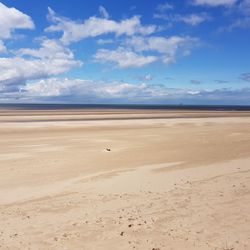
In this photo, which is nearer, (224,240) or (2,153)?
(224,240)

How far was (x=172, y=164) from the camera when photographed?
15.8 metres

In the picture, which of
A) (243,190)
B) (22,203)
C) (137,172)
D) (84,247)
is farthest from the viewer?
(137,172)

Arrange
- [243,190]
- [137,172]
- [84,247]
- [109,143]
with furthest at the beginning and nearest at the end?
[109,143] < [137,172] < [243,190] < [84,247]

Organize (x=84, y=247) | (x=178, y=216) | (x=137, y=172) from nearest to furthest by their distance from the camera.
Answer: (x=84, y=247)
(x=178, y=216)
(x=137, y=172)

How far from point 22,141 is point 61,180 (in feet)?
41.1

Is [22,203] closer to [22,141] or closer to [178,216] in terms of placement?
[178,216]

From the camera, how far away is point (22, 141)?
24.4m

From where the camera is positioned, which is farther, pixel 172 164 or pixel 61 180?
pixel 172 164

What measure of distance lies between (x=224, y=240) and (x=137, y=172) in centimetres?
724

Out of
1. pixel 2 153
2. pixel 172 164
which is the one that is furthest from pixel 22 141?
pixel 172 164

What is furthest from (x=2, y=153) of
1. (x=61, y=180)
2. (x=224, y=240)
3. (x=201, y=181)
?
(x=224, y=240)

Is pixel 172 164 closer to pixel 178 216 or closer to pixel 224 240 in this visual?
pixel 178 216

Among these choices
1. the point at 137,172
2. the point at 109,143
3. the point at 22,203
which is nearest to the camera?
the point at 22,203

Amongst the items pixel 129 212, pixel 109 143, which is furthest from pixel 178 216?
pixel 109 143
